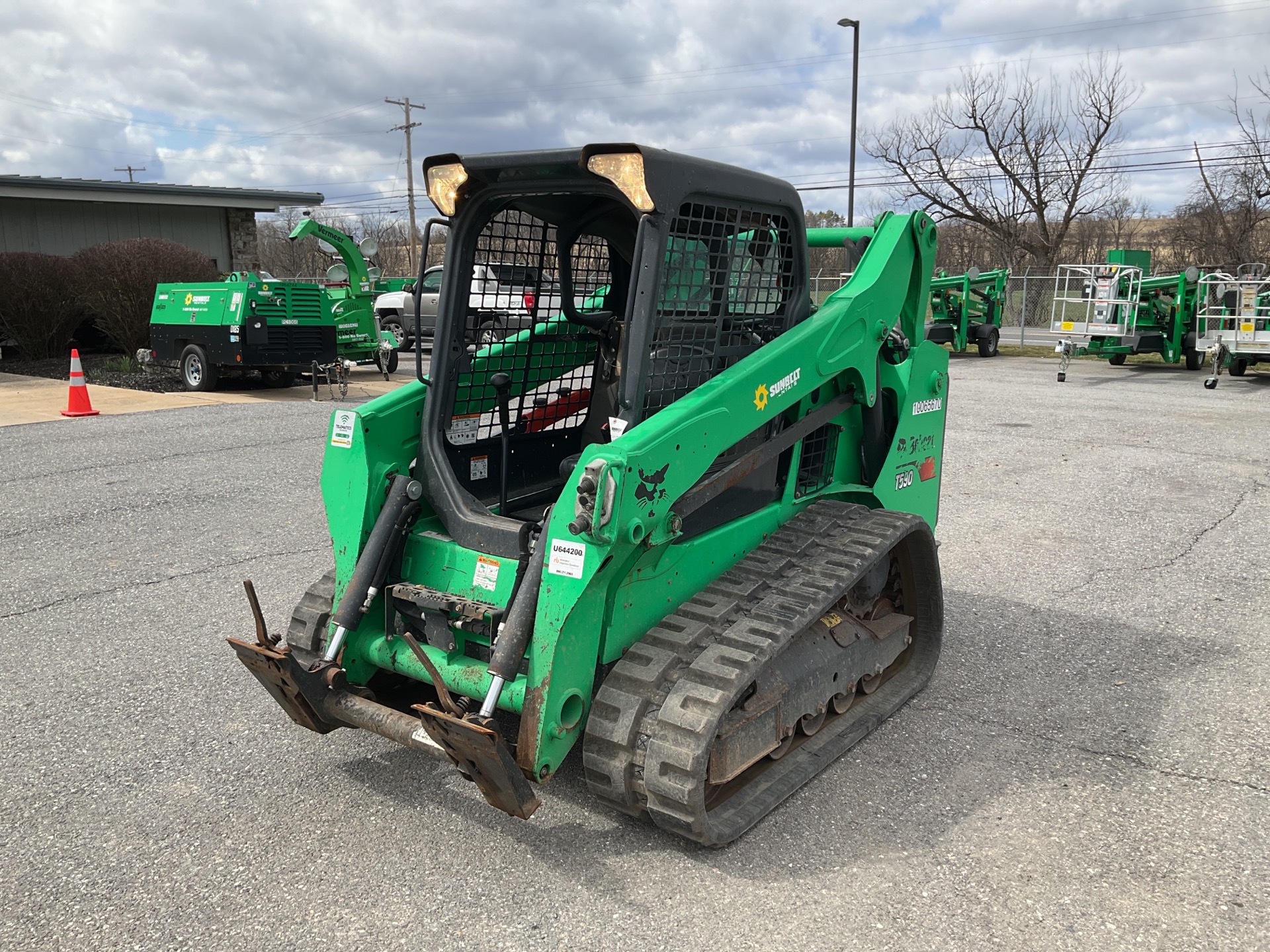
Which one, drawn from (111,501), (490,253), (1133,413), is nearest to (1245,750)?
(490,253)

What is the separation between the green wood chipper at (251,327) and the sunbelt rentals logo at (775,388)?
11535 millimetres

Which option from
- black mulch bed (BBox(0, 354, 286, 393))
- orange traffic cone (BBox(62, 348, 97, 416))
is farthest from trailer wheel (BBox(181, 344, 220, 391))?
orange traffic cone (BBox(62, 348, 97, 416))

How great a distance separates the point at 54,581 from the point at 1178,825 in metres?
5.80

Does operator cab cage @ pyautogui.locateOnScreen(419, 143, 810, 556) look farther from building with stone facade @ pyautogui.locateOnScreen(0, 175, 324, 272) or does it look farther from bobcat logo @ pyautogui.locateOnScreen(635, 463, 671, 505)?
building with stone facade @ pyautogui.locateOnScreen(0, 175, 324, 272)

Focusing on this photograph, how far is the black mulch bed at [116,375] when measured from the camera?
50.9 ft

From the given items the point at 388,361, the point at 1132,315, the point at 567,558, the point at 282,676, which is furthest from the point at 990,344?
the point at 282,676

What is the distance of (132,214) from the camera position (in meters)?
23.7

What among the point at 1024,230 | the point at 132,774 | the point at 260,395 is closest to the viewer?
the point at 132,774

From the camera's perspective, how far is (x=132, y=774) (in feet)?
12.0

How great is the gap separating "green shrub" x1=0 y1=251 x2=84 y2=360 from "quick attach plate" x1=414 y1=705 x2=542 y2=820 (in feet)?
61.9

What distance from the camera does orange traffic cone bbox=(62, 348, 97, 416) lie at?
40.5 ft

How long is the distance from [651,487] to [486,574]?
0.76 meters

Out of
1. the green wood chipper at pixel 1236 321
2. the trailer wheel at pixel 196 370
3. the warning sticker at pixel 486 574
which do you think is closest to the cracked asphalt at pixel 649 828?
the warning sticker at pixel 486 574

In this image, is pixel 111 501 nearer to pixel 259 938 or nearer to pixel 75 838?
pixel 75 838
